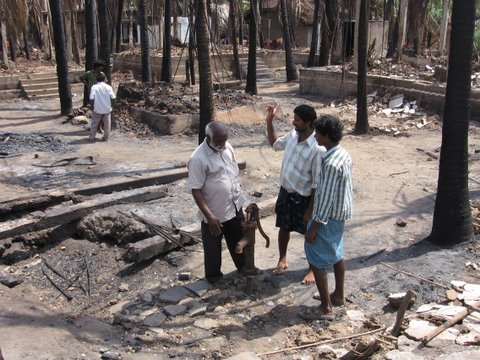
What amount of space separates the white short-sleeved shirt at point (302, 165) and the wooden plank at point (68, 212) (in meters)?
3.02

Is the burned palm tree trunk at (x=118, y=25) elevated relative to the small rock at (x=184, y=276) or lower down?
elevated

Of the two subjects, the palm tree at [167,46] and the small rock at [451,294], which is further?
the palm tree at [167,46]

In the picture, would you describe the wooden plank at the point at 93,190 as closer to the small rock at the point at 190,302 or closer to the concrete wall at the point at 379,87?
the small rock at the point at 190,302

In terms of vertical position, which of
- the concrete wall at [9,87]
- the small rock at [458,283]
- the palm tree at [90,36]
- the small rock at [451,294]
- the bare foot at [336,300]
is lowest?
the bare foot at [336,300]

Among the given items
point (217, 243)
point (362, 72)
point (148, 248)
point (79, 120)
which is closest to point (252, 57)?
point (362, 72)

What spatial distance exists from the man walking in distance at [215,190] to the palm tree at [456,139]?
2454 millimetres

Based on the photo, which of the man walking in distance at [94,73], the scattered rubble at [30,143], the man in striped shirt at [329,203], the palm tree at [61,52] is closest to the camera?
the man in striped shirt at [329,203]

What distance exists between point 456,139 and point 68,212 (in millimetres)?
4621

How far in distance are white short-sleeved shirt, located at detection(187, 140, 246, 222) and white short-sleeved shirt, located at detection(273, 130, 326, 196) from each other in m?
0.49

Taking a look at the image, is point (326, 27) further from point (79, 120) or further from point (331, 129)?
point (331, 129)

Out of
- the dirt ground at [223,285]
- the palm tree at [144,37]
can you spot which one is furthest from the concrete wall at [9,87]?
the dirt ground at [223,285]

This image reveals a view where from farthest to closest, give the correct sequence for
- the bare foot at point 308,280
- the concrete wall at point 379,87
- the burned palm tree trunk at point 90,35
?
the burned palm tree trunk at point 90,35 → the concrete wall at point 379,87 → the bare foot at point 308,280

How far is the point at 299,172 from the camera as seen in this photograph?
4.83 m

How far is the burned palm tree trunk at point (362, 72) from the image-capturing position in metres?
11.5
